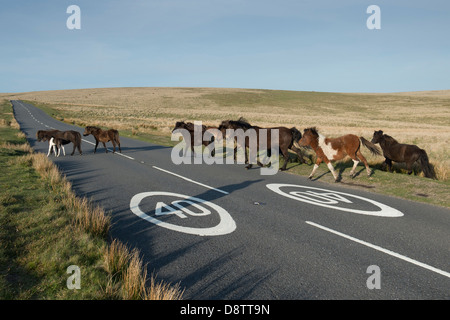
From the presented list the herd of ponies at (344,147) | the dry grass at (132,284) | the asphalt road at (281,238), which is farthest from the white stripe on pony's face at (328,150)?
the dry grass at (132,284)

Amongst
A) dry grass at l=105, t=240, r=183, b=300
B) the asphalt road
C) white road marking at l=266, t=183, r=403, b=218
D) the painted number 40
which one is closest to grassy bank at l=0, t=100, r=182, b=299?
dry grass at l=105, t=240, r=183, b=300

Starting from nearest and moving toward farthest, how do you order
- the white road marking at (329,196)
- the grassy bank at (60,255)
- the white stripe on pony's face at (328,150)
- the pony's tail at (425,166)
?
the grassy bank at (60,255) → the white road marking at (329,196) → the white stripe on pony's face at (328,150) → the pony's tail at (425,166)

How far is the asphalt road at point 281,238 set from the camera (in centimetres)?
388

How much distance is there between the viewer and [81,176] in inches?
430

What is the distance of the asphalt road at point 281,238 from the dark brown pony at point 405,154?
3993mm

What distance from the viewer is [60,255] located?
4.34 meters

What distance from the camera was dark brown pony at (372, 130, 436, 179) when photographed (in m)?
11.5

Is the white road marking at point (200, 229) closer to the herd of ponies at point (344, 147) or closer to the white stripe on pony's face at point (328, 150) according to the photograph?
the herd of ponies at point (344, 147)

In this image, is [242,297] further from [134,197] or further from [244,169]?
[244,169]

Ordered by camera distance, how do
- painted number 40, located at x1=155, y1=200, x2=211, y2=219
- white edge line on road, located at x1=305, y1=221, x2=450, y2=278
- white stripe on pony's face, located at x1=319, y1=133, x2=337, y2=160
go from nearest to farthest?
white edge line on road, located at x1=305, y1=221, x2=450, y2=278
painted number 40, located at x1=155, y1=200, x2=211, y2=219
white stripe on pony's face, located at x1=319, y1=133, x2=337, y2=160

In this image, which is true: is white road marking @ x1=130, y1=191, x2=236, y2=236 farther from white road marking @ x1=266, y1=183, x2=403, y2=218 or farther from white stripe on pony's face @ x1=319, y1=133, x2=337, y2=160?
white stripe on pony's face @ x1=319, y1=133, x2=337, y2=160

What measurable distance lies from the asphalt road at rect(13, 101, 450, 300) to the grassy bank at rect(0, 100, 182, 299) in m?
0.45
